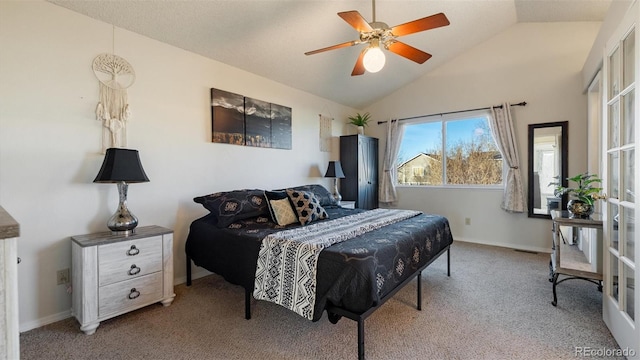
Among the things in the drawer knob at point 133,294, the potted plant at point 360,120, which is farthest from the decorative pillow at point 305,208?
the potted plant at point 360,120

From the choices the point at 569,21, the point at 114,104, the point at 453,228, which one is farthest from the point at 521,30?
the point at 114,104

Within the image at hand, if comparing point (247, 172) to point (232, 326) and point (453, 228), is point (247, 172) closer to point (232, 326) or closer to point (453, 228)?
point (232, 326)

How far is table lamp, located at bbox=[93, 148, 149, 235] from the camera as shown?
2219 millimetres

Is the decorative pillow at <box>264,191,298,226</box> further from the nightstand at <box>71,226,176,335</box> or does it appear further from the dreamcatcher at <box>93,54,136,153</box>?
the dreamcatcher at <box>93,54,136,153</box>

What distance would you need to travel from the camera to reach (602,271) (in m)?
2.26

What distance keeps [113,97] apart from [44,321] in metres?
1.87

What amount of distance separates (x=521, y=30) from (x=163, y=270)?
5.47m

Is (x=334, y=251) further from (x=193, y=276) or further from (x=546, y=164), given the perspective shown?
(x=546, y=164)

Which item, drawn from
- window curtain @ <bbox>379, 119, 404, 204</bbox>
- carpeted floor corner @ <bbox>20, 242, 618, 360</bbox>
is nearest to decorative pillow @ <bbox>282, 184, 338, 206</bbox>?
carpeted floor corner @ <bbox>20, 242, 618, 360</bbox>

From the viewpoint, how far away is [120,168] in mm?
2244

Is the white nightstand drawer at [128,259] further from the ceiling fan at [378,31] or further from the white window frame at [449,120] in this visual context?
the white window frame at [449,120]

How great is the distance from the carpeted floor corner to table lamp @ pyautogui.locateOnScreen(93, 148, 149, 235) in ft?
2.40

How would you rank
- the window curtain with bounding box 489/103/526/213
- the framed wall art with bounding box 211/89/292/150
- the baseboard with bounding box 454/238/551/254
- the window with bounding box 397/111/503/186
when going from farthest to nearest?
the window with bounding box 397/111/503/186 < the window curtain with bounding box 489/103/526/213 < the baseboard with bounding box 454/238/551/254 < the framed wall art with bounding box 211/89/292/150

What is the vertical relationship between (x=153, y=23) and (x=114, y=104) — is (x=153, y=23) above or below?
above
